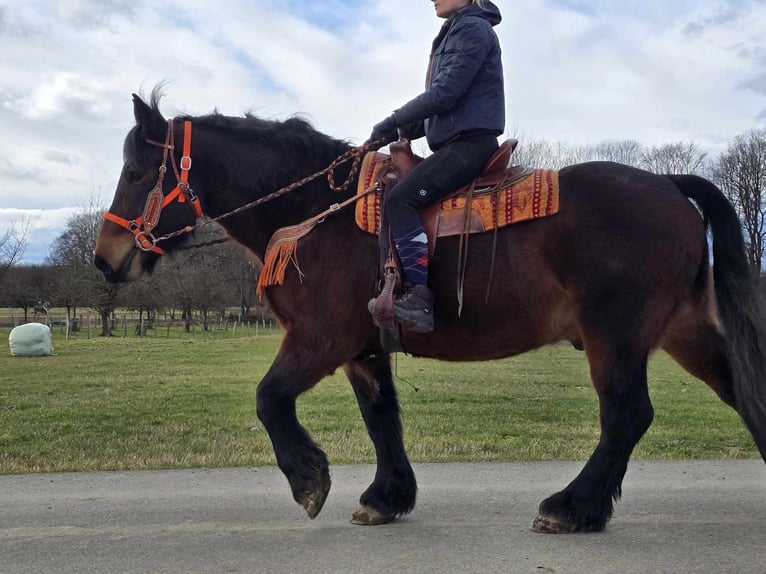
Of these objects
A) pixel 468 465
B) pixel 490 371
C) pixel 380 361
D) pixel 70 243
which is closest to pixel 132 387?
pixel 490 371

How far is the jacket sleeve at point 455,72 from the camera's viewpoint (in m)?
4.16

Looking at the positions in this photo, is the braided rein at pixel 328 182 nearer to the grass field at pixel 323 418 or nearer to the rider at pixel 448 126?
the rider at pixel 448 126

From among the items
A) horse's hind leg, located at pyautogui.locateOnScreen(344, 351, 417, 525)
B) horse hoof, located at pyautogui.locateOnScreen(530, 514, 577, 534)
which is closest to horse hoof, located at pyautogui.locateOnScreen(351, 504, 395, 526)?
horse's hind leg, located at pyautogui.locateOnScreen(344, 351, 417, 525)

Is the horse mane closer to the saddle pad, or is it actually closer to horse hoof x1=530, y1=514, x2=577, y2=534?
the saddle pad

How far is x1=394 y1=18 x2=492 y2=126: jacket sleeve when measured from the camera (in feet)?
13.6

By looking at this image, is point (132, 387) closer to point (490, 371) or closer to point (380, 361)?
point (490, 371)

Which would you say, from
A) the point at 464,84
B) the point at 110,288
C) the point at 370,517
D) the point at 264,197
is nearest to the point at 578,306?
the point at 464,84

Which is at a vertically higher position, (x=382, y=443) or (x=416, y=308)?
(x=416, y=308)

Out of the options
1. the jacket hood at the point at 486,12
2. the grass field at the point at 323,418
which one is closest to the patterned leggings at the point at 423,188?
the jacket hood at the point at 486,12

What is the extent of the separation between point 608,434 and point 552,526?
643 mm

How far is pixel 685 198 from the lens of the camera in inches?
166

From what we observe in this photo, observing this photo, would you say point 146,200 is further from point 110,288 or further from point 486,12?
point 110,288

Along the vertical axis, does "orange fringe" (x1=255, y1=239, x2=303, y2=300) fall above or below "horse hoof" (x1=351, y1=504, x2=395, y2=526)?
above

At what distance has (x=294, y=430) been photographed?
13.6ft
